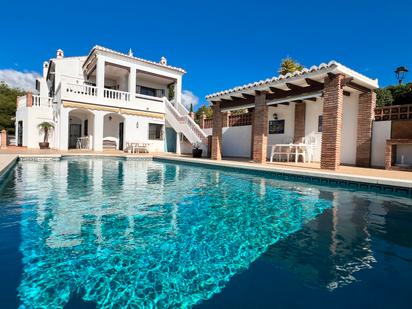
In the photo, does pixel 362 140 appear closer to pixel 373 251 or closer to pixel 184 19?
pixel 373 251

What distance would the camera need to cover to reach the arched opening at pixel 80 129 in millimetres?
19077

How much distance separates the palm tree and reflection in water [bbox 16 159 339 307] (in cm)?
1303

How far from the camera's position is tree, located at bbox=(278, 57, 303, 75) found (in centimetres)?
2002

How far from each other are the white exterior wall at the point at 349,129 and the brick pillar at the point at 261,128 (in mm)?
3696

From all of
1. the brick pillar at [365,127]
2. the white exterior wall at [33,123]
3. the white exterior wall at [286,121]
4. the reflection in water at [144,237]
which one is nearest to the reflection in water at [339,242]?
the reflection in water at [144,237]

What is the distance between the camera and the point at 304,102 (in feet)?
44.1

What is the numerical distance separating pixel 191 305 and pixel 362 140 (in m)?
11.4

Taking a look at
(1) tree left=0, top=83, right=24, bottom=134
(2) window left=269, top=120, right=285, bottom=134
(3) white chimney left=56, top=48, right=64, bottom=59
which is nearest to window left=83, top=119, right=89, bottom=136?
(3) white chimney left=56, top=48, right=64, bottom=59

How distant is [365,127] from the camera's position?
10836 mm

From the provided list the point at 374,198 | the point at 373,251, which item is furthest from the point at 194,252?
the point at 374,198

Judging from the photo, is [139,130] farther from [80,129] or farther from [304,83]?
[304,83]

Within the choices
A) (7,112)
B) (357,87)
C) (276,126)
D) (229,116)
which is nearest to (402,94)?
(357,87)

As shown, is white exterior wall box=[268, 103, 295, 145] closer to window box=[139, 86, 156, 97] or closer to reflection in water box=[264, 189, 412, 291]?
reflection in water box=[264, 189, 412, 291]

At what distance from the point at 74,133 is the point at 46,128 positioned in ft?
11.5
